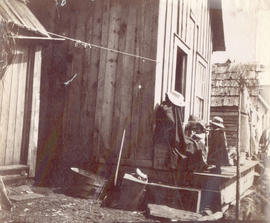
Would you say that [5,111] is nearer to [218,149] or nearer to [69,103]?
[69,103]

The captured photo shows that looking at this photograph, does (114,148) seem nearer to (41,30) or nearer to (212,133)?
(212,133)

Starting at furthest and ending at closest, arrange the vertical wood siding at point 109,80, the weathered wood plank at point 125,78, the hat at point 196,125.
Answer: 1. the hat at point 196,125
2. the weathered wood plank at point 125,78
3. the vertical wood siding at point 109,80

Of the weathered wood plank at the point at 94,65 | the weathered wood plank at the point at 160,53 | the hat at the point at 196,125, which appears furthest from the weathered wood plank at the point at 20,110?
the hat at the point at 196,125

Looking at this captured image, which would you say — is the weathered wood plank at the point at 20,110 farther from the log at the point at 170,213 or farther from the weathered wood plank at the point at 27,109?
the log at the point at 170,213

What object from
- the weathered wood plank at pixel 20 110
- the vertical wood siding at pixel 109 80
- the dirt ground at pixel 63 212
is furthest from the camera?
the vertical wood siding at pixel 109 80

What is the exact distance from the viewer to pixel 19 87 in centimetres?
670

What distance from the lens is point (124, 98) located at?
7.50m

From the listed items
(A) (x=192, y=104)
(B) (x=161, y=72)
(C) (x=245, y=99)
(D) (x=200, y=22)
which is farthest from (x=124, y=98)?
(C) (x=245, y=99)

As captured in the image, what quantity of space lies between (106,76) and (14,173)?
9.44 ft

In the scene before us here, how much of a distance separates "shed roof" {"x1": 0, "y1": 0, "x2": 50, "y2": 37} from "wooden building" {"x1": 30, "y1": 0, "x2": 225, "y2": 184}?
1.34 meters

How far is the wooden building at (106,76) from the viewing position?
731 centimetres

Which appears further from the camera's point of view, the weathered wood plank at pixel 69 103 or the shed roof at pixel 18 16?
the weathered wood plank at pixel 69 103

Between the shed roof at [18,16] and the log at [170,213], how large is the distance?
→ 12.8ft

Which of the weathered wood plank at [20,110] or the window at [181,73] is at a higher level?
the window at [181,73]
